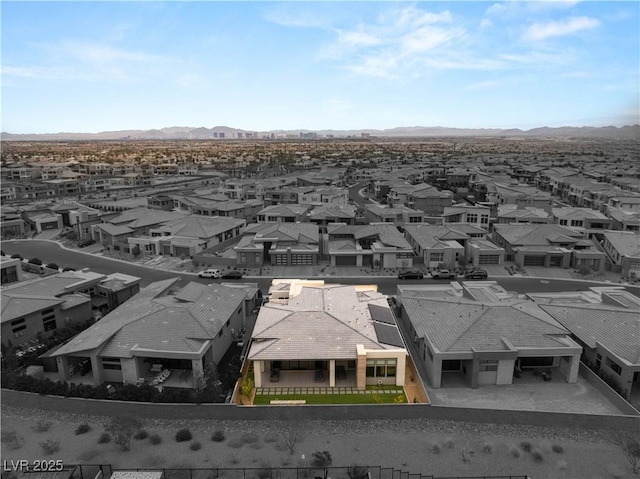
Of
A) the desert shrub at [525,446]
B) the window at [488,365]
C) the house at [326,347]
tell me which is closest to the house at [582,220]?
the window at [488,365]

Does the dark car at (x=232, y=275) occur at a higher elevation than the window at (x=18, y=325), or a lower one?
lower

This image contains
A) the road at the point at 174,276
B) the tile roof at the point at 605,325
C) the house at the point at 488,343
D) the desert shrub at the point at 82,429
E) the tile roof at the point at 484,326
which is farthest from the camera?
the road at the point at 174,276

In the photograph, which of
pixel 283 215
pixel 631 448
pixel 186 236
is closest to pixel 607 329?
pixel 631 448

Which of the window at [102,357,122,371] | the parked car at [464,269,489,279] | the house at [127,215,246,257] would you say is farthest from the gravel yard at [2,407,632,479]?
the house at [127,215,246,257]

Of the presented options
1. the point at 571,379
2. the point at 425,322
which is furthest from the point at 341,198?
the point at 571,379

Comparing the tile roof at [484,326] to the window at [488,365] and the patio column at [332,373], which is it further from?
the patio column at [332,373]

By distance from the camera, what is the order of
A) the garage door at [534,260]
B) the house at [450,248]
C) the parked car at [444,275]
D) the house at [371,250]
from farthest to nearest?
the garage door at [534,260] < the house at [450,248] < the house at [371,250] < the parked car at [444,275]
